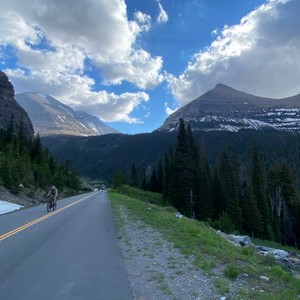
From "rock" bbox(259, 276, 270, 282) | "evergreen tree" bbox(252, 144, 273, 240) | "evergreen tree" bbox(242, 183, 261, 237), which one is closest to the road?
"rock" bbox(259, 276, 270, 282)

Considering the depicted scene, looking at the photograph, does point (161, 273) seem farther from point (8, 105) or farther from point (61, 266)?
point (8, 105)

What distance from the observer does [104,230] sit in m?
16.6

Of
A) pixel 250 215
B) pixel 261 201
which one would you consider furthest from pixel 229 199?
pixel 261 201

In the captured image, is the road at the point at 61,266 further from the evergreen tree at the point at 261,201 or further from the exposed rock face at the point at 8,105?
the exposed rock face at the point at 8,105

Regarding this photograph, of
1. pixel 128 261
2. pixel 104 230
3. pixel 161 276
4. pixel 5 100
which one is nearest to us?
pixel 161 276

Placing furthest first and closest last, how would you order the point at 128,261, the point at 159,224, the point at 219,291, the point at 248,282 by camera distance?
the point at 159,224 → the point at 128,261 → the point at 248,282 → the point at 219,291

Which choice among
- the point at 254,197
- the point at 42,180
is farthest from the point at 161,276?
the point at 42,180

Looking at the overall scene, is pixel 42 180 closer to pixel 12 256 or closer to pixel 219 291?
pixel 12 256

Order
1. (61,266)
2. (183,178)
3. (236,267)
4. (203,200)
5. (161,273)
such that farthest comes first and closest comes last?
(203,200) → (183,178) → (61,266) → (236,267) → (161,273)

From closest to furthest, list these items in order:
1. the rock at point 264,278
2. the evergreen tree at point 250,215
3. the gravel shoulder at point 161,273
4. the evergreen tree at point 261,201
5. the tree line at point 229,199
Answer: the gravel shoulder at point 161,273, the rock at point 264,278, the tree line at point 229,199, the evergreen tree at point 250,215, the evergreen tree at point 261,201

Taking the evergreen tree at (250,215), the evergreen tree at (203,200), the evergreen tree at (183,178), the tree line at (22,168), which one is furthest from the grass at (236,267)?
the evergreen tree at (250,215)

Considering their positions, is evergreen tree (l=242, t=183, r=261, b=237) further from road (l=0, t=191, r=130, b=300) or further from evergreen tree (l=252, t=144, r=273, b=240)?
road (l=0, t=191, r=130, b=300)

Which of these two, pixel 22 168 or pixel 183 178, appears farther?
pixel 22 168

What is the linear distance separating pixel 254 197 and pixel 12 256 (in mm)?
53361
